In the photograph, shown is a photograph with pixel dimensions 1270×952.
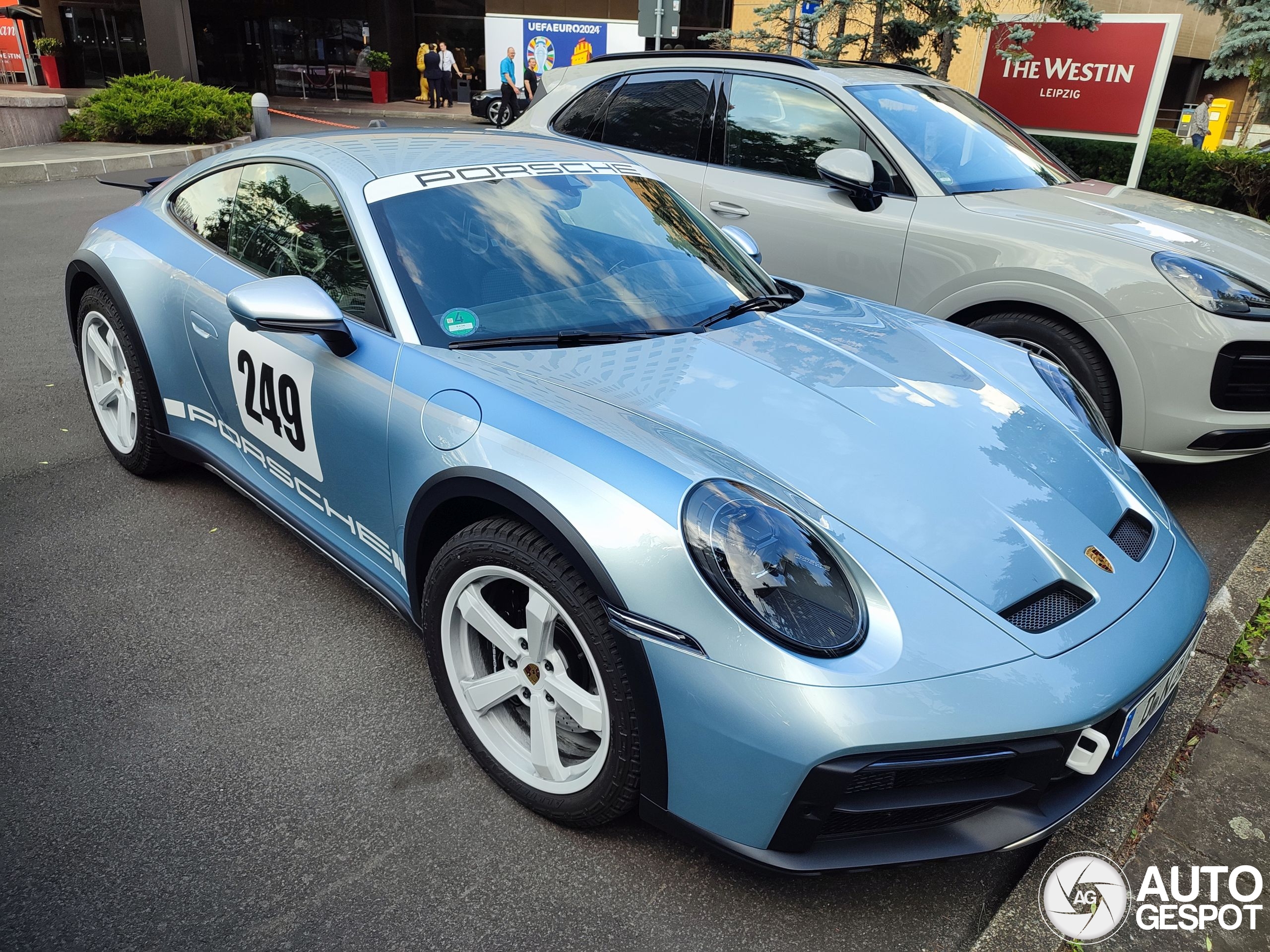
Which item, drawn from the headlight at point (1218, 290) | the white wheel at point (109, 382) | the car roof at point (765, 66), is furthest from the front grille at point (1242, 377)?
the white wheel at point (109, 382)

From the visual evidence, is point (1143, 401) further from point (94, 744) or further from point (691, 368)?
point (94, 744)

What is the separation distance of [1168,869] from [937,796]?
0.75 meters

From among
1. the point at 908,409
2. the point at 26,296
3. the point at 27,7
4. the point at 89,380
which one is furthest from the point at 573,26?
the point at 908,409

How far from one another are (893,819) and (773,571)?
1.74 ft

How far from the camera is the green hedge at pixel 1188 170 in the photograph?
10.1m

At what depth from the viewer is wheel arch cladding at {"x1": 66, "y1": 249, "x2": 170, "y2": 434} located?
351 cm

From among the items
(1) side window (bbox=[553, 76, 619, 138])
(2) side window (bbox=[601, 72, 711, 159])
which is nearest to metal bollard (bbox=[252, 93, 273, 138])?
(1) side window (bbox=[553, 76, 619, 138])

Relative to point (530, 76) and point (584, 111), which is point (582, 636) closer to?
point (584, 111)

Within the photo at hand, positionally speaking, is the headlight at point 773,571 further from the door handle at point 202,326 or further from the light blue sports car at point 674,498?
the door handle at point 202,326

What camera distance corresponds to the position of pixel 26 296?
21.2 feet

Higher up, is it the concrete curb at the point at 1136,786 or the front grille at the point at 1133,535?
the front grille at the point at 1133,535

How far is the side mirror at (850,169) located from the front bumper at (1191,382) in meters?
1.24

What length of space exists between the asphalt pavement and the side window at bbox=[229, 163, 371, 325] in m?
1.05

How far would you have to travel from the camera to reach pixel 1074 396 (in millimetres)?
2910
